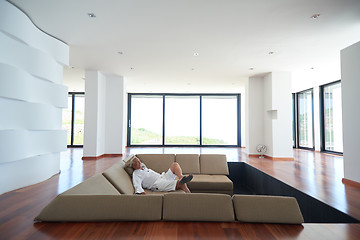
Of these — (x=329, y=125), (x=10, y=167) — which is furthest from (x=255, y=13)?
(x=329, y=125)

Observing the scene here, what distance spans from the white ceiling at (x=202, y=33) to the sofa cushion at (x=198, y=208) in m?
2.84

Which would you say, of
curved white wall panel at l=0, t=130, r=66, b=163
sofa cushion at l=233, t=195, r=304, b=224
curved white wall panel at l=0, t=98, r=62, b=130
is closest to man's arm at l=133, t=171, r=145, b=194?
sofa cushion at l=233, t=195, r=304, b=224

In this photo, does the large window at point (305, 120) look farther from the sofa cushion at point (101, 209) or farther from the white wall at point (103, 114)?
the sofa cushion at point (101, 209)

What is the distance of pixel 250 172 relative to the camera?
502 centimetres

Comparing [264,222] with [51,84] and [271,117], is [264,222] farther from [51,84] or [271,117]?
[271,117]

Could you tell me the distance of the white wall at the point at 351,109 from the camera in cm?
367

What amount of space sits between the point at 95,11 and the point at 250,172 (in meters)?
4.59

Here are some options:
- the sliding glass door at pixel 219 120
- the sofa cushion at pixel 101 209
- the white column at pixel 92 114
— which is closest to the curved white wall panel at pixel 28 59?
the white column at pixel 92 114

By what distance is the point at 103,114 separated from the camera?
739 centimetres

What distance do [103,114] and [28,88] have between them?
381 centimetres

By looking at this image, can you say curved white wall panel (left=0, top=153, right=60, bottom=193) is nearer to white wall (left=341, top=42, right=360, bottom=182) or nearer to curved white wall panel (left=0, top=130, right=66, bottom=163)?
curved white wall panel (left=0, top=130, right=66, bottom=163)

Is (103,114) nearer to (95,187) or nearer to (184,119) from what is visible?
(184,119)

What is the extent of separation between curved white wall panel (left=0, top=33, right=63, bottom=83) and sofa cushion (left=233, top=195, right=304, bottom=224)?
392 centimetres

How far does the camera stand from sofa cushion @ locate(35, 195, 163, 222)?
54.0 inches
